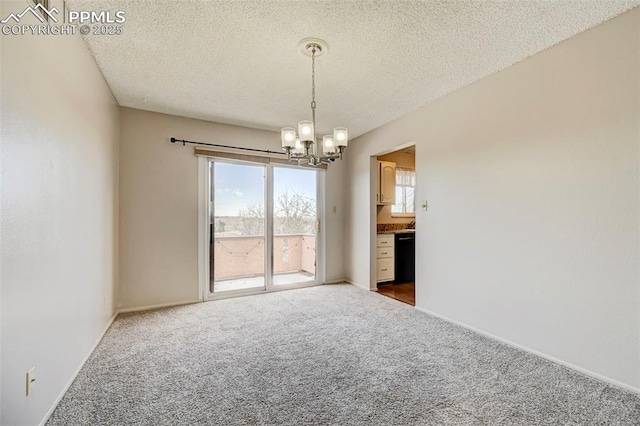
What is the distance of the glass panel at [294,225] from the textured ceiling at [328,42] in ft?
4.81

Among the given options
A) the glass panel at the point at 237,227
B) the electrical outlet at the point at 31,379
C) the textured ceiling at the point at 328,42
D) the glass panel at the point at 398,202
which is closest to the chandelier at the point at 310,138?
the textured ceiling at the point at 328,42

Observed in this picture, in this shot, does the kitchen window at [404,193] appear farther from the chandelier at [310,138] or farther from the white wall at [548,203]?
the chandelier at [310,138]

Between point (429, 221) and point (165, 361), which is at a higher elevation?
point (429, 221)

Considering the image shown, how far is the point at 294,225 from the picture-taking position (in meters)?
4.94

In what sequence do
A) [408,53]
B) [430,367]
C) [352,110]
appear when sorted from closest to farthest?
1. [430,367]
2. [408,53]
3. [352,110]

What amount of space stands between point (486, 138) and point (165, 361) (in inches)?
141

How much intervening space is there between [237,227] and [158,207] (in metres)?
1.08

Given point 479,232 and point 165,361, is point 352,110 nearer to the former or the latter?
point 479,232

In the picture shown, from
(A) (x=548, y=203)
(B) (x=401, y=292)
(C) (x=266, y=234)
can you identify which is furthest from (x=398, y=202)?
(A) (x=548, y=203)

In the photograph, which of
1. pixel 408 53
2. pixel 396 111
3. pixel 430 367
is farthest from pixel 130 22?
pixel 430 367

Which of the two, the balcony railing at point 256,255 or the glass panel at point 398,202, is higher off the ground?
the glass panel at point 398,202

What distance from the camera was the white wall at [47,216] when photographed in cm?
135

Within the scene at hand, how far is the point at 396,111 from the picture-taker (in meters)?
3.87

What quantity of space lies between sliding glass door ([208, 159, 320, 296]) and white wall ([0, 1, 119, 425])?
1640 millimetres
